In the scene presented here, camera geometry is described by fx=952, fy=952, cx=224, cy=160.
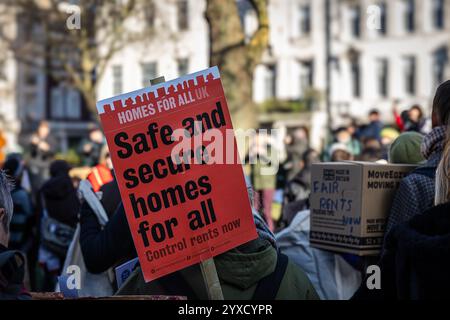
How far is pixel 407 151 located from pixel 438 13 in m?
42.1

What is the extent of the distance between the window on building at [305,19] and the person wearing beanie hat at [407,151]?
150 ft

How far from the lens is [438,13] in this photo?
150ft

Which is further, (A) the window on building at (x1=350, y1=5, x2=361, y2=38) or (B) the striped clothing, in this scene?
(A) the window on building at (x1=350, y1=5, x2=361, y2=38)

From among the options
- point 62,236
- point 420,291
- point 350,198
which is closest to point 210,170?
point 420,291

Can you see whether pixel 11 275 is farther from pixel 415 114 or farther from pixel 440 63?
pixel 440 63

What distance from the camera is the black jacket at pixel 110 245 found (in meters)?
4.62

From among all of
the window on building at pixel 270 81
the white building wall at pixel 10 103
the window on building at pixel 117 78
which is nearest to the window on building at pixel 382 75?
the window on building at pixel 270 81

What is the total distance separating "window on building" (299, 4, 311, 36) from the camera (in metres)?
50.3

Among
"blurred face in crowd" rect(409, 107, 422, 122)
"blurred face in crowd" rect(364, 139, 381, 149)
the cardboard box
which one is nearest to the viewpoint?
the cardboard box

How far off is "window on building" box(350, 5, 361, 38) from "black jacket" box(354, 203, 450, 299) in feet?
150

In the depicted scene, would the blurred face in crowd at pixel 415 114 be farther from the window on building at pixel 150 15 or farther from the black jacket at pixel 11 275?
the window on building at pixel 150 15

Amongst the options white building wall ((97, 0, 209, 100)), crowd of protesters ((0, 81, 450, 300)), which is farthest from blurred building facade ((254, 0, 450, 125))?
crowd of protesters ((0, 81, 450, 300))

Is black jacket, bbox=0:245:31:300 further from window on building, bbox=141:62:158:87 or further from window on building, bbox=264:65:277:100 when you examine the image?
window on building, bbox=264:65:277:100

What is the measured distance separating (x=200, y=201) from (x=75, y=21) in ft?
14.5
